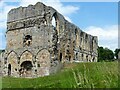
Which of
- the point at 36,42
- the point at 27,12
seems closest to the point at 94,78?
the point at 36,42

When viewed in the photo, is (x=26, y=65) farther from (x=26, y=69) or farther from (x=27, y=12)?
(x=27, y=12)

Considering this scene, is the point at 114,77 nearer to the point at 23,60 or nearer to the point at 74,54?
the point at 23,60

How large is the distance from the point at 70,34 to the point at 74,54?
278 cm

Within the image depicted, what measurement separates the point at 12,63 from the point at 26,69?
2089 mm

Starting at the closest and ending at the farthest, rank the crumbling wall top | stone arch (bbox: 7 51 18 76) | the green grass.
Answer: the green grass → the crumbling wall top → stone arch (bbox: 7 51 18 76)

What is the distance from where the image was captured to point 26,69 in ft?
104

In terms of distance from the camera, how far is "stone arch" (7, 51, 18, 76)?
106 ft

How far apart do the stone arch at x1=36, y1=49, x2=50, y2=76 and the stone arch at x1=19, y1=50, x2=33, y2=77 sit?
1.18 m

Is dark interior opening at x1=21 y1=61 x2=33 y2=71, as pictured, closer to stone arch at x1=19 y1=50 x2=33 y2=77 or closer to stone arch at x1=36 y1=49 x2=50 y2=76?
stone arch at x1=19 y1=50 x2=33 y2=77

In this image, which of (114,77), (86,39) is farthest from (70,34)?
(114,77)

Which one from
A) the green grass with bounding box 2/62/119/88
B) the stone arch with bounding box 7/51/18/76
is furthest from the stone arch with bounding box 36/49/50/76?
the green grass with bounding box 2/62/119/88

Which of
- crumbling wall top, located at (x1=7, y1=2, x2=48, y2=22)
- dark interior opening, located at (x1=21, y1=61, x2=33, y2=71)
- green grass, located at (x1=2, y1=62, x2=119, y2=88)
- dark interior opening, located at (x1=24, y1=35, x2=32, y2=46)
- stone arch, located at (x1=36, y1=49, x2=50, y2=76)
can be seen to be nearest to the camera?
green grass, located at (x1=2, y1=62, x2=119, y2=88)

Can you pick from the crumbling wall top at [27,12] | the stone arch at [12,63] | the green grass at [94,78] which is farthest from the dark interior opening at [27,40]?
the green grass at [94,78]

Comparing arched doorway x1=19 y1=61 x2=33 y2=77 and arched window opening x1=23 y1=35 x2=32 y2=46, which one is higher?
A: arched window opening x1=23 y1=35 x2=32 y2=46
